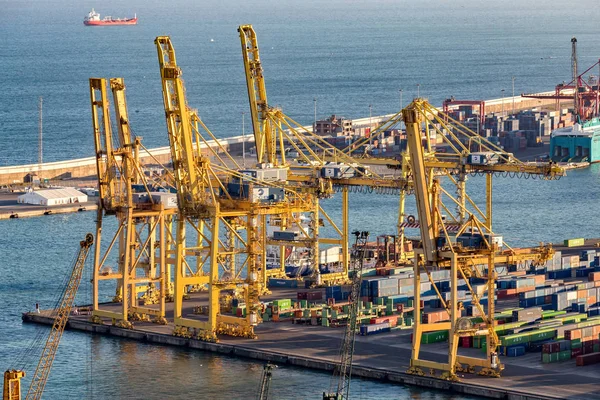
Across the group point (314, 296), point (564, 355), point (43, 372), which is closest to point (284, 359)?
point (43, 372)

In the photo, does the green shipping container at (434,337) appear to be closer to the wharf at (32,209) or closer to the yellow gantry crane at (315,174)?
the yellow gantry crane at (315,174)

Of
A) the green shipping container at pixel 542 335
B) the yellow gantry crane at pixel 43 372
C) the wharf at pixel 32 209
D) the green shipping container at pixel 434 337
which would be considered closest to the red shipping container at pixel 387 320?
the green shipping container at pixel 434 337

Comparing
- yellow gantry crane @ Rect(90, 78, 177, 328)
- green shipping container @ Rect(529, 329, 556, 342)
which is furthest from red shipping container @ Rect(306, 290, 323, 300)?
green shipping container @ Rect(529, 329, 556, 342)

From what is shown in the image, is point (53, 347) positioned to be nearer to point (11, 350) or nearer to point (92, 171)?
point (11, 350)

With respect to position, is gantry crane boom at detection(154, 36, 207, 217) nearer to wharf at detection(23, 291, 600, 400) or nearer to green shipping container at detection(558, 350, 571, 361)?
wharf at detection(23, 291, 600, 400)

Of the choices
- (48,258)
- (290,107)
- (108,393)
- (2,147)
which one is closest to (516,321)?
(108,393)

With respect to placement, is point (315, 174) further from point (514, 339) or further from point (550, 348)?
point (550, 348)
